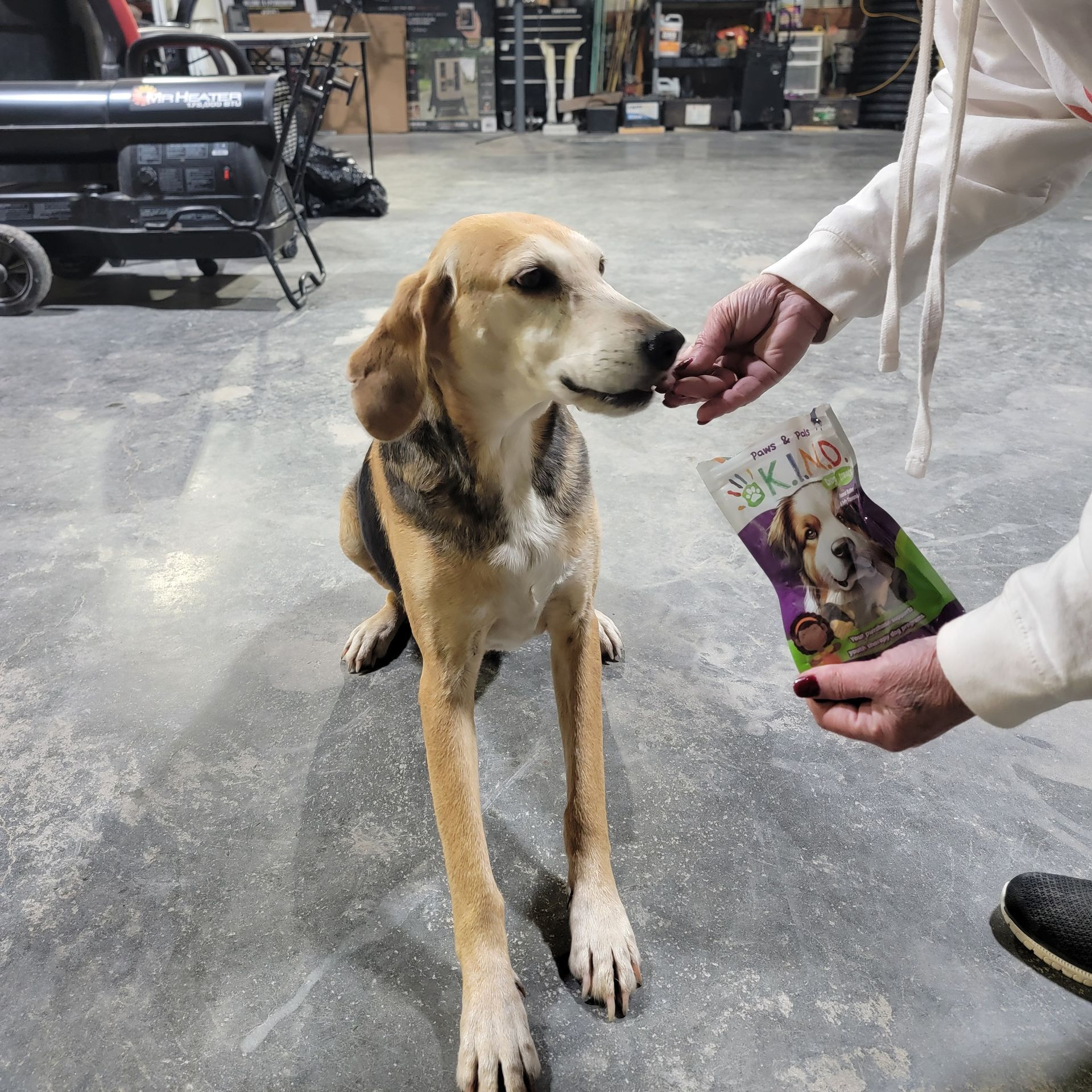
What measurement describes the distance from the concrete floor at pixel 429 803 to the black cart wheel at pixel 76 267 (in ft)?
6.76

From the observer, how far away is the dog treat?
111 cm

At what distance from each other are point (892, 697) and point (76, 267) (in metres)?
5.32

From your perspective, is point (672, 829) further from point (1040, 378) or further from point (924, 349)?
point (1040, 378)

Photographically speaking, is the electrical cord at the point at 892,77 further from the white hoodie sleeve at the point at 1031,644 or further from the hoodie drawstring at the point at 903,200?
the white hoodie sleeve at the point at 1031,644

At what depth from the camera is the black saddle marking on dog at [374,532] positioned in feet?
5.48

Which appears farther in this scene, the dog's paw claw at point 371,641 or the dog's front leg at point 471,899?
the dog's paw claw at point 371,641

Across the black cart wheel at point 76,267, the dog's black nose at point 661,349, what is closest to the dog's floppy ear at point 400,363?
→ the dog's black nose at point 661,349

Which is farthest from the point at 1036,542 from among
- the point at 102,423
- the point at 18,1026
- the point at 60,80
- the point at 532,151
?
the point at 532,151

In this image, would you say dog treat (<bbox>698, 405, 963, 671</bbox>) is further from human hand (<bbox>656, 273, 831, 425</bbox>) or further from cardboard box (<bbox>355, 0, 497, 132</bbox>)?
cardboard box (<bbox>355, 0, 497, 132</bbox>)

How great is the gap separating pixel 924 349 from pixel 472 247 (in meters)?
0.66

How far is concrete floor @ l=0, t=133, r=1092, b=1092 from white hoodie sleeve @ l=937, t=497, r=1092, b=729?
640 millimetres

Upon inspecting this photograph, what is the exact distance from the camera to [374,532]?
5.63 ft

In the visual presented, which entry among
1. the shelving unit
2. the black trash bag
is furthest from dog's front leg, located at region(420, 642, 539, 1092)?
the shelving unit

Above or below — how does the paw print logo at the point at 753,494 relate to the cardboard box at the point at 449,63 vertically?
below
